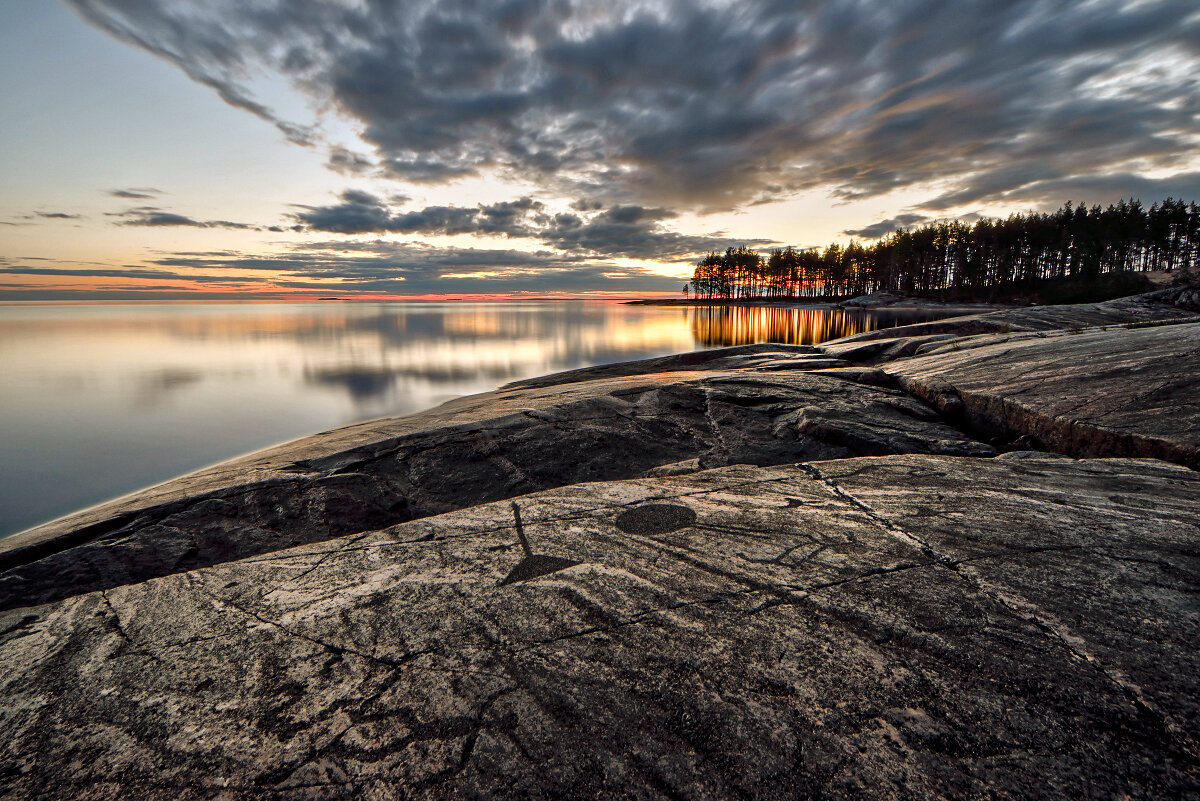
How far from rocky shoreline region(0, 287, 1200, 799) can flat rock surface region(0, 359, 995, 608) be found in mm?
74

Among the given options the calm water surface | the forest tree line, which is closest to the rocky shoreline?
the calm water surface

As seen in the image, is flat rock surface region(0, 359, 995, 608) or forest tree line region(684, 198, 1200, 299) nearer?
flat rock surface region(0, 359, 995, 608)

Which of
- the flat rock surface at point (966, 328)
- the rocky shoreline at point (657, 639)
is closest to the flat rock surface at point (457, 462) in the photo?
the rocky shoreline at point (657, 639)

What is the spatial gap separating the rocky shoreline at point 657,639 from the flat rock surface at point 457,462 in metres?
0.07

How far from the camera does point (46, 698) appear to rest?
2.56m

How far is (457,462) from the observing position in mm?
7145

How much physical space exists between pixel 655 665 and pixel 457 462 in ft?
17.3

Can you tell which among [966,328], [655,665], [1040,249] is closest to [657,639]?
[655,665]

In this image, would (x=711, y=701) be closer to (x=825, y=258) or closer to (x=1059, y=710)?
(x=1059, y=710)

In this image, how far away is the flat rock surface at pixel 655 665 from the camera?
1970mm

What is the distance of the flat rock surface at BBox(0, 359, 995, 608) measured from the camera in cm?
509

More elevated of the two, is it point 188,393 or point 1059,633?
point 1059,633

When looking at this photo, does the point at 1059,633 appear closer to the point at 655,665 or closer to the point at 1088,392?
the point at 655,665

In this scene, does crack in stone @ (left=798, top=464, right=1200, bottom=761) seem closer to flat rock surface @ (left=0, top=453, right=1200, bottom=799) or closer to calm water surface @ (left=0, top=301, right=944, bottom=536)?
flat rock surface @ (left=0, top=453, right=1200, bottom=799)
